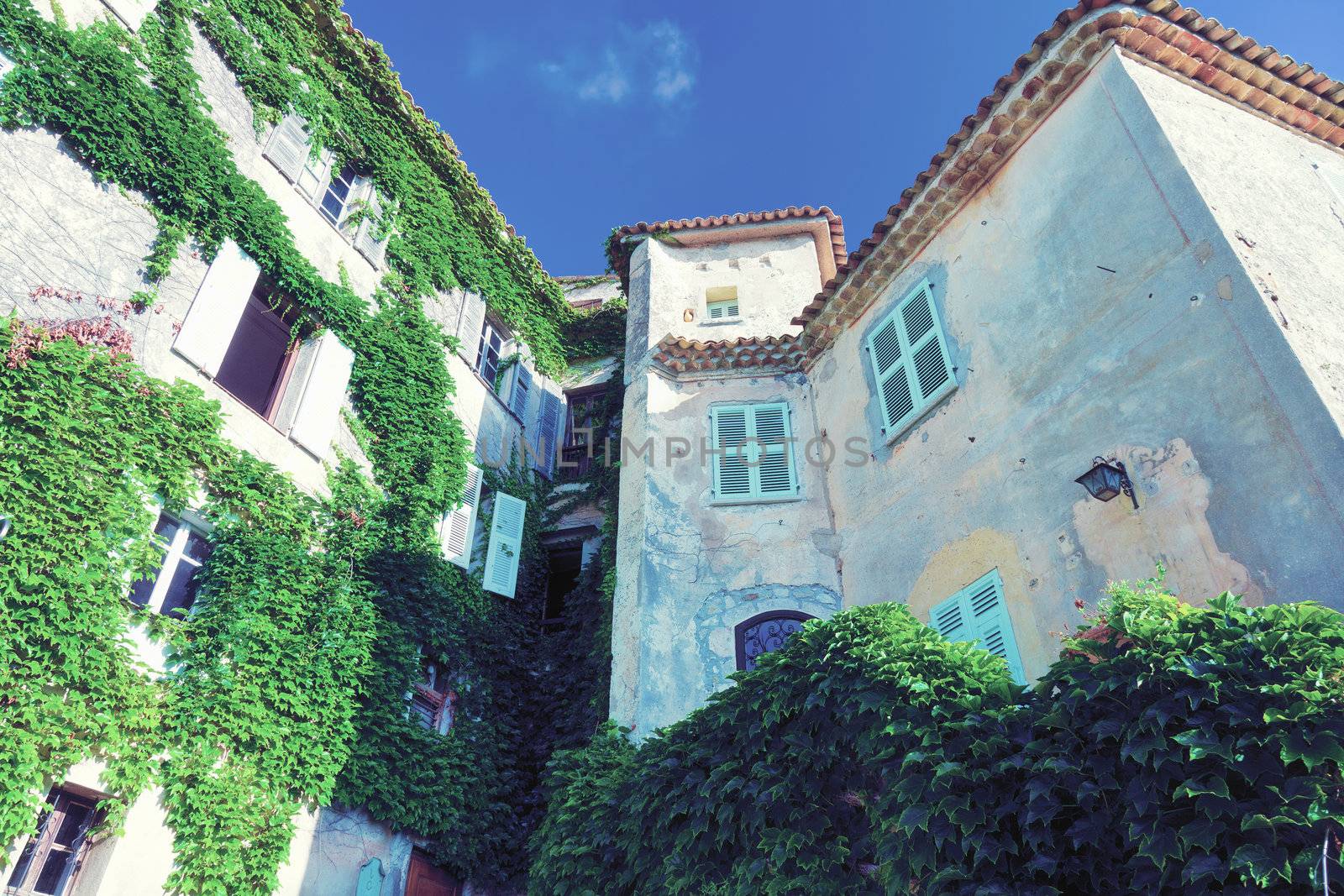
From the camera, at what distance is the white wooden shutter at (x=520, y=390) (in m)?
14.9

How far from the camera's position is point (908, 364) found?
33.7 feet

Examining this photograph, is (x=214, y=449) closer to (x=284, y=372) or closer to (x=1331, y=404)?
(x=284, y=372)

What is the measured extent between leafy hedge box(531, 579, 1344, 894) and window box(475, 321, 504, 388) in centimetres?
819

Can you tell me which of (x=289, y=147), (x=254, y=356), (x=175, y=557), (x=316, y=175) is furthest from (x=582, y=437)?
(x=175, y=557)

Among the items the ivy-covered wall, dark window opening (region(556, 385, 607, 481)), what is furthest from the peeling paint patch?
dark window opening (region(556, 385, 607, 481))

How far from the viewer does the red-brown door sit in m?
9.71

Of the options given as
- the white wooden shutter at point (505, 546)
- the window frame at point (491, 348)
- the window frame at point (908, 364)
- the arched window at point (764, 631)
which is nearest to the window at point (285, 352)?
the white wooden shutter at point (505, 546)

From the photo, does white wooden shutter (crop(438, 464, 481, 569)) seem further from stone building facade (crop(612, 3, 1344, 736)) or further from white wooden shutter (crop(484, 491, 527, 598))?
stone building facade (crop(612, 3, 1344, 736))

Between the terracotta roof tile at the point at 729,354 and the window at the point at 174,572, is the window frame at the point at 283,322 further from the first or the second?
the terracotta roof tile at the point at 729,354

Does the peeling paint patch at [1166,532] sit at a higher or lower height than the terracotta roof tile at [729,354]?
lower

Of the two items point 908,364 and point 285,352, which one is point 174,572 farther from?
point 908,364

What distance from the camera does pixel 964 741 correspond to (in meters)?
5.55

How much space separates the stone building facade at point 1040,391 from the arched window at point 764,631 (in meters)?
0.03

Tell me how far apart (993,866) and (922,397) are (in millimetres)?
5725
